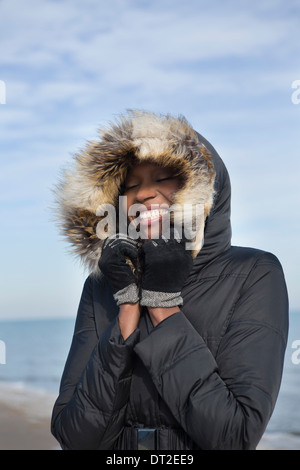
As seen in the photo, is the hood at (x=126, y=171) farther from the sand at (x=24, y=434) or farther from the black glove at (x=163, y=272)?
the sand at (x=24, y=434)

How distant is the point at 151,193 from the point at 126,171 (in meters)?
0.16

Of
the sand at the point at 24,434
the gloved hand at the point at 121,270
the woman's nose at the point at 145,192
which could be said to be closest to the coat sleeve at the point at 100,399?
the gloved hand at the point at 121,270

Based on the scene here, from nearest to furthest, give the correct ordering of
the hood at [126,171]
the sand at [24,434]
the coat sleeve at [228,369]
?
the coat sleeve at [228,369] < the hood at [126,171] < the sand at [24,434]

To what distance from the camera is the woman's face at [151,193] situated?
2027 mm

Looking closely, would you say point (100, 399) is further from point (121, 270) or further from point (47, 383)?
Result: point (47, 383)

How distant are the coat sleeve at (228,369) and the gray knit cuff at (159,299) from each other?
47 mm

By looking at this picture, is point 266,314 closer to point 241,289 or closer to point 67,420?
point 241,289

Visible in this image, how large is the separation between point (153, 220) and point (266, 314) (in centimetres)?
51

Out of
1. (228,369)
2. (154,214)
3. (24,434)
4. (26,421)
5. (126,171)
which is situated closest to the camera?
(228,369)

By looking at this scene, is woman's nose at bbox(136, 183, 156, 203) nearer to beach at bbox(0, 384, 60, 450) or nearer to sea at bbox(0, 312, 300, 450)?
→ beach at bbox(0, 384, 60, 450)

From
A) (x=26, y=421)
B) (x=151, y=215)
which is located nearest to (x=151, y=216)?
(x=151, y=215)

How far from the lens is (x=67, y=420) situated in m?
1.91

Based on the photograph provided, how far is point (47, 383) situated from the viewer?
11047 millimetres

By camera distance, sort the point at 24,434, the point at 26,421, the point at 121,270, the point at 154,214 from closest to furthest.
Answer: the point at 121,270, the point at 154,214, the point at 24,434, the point at 26,421
